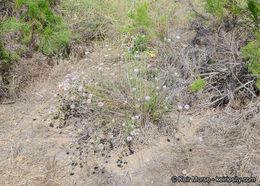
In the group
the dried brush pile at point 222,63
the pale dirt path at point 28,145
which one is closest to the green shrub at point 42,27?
the pale dirt path at point 28,145

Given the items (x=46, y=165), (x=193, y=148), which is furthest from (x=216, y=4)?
(x=46, y=165)

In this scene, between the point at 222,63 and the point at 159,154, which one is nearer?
the point at 159,154

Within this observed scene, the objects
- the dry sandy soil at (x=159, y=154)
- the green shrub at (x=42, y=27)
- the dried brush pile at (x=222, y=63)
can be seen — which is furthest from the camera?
the green shrub at (x=42, y=27)

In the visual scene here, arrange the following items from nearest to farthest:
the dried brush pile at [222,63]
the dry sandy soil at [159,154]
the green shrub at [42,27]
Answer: the dry sandy soil at [159,154] → the dried brush pile at [222,63] → the green shrub at [42,27]

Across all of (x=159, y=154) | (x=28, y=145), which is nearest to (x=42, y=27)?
(x=28, y=145)

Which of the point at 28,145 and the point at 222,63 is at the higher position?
the point at 222,63

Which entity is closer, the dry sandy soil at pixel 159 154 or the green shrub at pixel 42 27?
the dry sandy soil at pixel 159 154

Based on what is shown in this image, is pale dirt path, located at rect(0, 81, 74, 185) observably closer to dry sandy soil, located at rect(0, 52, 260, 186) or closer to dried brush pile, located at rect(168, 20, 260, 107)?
dry sandy soil, located at rect(0, 52, 260, 186)

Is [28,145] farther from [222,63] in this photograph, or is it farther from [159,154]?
[222,63]

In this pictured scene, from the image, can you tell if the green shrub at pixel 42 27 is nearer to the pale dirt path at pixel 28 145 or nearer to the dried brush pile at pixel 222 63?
the pale dirt path at pixel 28 145

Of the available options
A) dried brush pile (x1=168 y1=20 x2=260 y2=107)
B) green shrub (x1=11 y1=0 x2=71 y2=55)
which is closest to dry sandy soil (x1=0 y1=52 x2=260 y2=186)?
dried brush pile (x1=168 y1=20 x2=260 y2=107)

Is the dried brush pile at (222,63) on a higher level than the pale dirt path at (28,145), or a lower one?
higher

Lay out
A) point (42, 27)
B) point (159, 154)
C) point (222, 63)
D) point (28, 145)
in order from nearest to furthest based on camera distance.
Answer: point (159, 154)
point (28, 145)
point (222, 63)
point (42, 27)

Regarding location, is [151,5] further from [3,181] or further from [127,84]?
[3,181]
